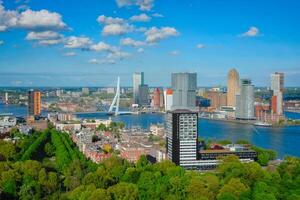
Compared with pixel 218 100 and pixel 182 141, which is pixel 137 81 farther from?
pixel 182 141

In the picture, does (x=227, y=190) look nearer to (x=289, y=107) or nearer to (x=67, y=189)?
(x=67, y=189)

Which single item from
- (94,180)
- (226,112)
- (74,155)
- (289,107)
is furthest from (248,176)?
(289,107)

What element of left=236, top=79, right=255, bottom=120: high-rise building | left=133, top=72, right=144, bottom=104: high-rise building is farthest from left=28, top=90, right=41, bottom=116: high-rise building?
left=133, top=72, right=144, bottom=104: high-rise building

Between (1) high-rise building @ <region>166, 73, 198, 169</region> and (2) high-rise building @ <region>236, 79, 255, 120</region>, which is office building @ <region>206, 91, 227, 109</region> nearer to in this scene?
(2) high-rise building @ <region>236, 79, 255, 120</region>

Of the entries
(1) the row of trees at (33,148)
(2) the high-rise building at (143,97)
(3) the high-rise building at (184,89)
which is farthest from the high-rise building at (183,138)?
(2) the high-rise building at (143,97)

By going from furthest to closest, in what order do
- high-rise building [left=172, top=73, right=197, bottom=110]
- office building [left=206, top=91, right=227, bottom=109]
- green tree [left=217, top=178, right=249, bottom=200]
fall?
1. office building [left=206, top=91, right=227, bottom=109]
2. high-rise building [left=172, top=73, right=197, bottom=110]
3. green tree [left=217, top=178, right=249, bottom=200]

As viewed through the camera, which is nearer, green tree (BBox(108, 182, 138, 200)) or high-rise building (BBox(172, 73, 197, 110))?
green tree (BBox(108, 182, 138, 200))


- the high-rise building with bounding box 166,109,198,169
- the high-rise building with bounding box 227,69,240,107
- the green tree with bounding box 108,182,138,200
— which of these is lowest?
the green tree with bounding box 108,182,138,200
